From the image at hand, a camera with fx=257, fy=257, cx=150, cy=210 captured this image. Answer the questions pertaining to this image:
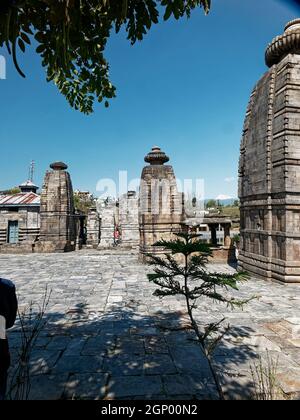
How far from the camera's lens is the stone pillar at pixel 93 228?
864 inches

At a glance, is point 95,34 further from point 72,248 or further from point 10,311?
point 72,248

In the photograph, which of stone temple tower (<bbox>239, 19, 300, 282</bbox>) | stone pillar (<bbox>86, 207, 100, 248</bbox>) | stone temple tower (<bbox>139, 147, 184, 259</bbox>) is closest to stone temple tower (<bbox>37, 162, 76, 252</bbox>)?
stone pillar (<bbox>86, 207, 100, 248</bbox>)

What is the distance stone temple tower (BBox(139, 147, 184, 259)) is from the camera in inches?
568

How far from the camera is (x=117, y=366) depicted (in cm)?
379

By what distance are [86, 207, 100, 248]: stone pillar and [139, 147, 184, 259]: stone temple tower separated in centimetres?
840

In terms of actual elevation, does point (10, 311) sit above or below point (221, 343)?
above

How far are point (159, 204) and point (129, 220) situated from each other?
8817 mm

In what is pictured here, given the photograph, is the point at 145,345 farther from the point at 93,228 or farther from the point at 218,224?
the point at 93,228

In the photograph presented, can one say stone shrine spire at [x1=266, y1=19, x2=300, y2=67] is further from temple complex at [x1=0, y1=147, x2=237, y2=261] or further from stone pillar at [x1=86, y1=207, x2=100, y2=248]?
stone pillar at [x1=86, y1=207, x2=100, y2=248]

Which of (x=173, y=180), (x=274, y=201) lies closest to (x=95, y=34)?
(x=274, y=201)

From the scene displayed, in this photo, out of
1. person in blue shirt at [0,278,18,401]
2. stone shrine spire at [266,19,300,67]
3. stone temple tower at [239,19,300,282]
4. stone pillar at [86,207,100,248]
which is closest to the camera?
person in blue shirt at [0,278,18,401]

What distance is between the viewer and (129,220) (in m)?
23.0

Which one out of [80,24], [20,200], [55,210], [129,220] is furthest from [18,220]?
[80,24]
